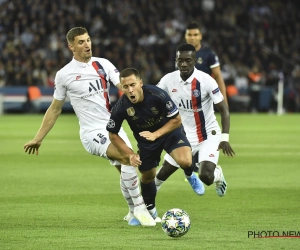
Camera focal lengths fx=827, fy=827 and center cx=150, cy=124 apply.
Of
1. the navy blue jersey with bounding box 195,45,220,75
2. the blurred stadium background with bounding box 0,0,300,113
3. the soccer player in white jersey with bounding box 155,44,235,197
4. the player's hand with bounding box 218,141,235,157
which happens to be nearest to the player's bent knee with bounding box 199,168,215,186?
the soccer player in white jersey with bounding box 155,44,235,197

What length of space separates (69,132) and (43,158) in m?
7.19

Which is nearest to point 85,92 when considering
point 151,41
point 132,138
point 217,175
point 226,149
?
point 226,149

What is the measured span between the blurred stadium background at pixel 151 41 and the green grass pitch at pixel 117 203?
43.4ft

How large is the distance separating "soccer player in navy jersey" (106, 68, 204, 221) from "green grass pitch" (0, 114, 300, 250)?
72 centimetres

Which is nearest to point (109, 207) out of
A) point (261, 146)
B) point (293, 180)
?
point (293, 180)

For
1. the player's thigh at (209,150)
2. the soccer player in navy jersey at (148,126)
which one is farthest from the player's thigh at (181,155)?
the player's thigh at (209,150)

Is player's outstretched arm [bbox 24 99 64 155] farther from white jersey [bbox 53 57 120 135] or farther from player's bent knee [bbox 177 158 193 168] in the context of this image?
player's bent knee [bbox 177 158 193 168]

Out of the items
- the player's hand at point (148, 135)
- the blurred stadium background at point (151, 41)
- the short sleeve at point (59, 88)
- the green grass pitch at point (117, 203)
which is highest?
the short sleeve at point (59, 88)

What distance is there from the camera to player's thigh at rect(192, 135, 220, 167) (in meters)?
10.9

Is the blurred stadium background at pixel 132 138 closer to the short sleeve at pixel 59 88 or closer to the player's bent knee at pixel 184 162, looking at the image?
the player's bent knee at pixel 184 162

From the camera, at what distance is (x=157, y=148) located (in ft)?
31.2

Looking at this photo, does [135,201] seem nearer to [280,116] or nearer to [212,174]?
[212,174]

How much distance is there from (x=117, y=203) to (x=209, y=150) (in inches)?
56.2

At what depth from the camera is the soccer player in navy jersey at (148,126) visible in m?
9.00
